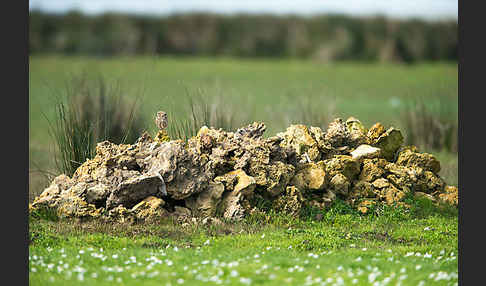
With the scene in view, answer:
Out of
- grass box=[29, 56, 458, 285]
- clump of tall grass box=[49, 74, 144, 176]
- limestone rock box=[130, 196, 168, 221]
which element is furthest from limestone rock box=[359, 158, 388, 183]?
A: clump of tall grass box=[49, 74, 144, 176]

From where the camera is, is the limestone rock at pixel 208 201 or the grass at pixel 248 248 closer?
the grass at pixel 248 248

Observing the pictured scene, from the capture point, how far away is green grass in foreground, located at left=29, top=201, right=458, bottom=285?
6434 mm

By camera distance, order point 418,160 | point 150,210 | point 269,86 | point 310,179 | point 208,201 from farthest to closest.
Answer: point 269,86 → point 418,160 → point 310,179 → point 208,201 → point 150,210

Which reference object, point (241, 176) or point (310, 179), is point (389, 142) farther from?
point (241, 176)

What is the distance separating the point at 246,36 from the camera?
1446 inches

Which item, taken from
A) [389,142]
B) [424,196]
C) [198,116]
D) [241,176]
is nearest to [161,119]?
[198,116]

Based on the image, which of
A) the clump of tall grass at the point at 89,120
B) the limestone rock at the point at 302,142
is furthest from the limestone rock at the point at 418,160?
the clump of tall grass at the point at 89,120

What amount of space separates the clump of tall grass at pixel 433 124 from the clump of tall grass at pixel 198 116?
15.8 ft

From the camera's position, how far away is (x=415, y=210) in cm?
923

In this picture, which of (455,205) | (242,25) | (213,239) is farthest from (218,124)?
(242,25)

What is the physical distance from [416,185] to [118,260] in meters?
5.13

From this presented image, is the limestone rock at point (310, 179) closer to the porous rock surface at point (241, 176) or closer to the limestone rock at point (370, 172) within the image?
the porous rock surface at point (241, 176)

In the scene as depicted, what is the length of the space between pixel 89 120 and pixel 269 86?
16413 millimetres

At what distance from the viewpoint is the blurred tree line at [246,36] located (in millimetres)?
30547
